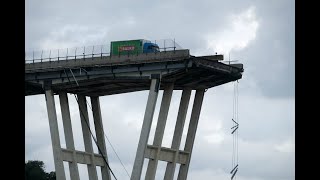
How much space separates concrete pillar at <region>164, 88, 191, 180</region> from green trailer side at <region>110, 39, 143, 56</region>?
9.60 meters

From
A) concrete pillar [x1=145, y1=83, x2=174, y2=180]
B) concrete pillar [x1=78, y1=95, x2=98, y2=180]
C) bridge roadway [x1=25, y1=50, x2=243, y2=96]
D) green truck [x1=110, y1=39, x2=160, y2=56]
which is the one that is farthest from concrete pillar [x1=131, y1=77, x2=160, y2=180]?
concrete pillar [x1=78, y1=95, x2=98, y2=180]

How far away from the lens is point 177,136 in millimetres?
93000

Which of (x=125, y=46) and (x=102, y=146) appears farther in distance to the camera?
(x=102, y=146)

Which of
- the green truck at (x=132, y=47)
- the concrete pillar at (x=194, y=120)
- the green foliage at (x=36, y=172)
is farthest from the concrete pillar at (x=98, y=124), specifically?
the green foliage at (x=36, y=172)

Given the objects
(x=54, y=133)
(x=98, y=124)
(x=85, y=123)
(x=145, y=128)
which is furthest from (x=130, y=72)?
Result: (x=98, y=124)

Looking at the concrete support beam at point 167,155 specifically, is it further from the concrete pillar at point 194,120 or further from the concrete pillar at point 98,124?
the concrete pillar at point 98,124

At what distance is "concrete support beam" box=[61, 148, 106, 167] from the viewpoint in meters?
96.6
